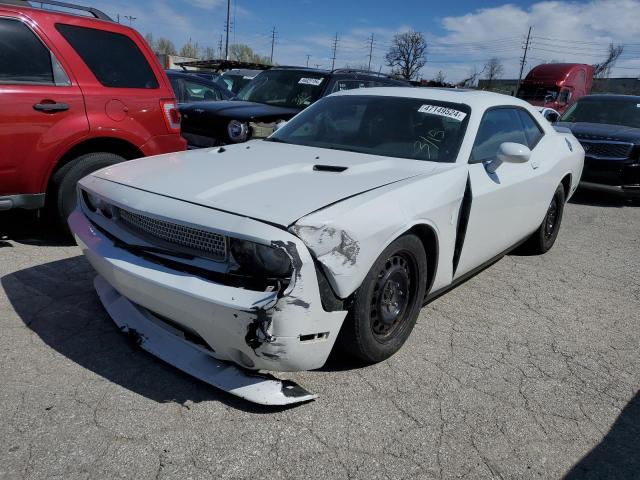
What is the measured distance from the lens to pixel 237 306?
212cm

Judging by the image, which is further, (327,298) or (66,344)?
(66,344)

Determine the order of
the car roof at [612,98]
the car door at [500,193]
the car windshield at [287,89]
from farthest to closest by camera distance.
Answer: the car roof at [612,98] → the car windshield at [287,89] → the car door at [500,193]

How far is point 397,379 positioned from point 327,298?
0.81 meters

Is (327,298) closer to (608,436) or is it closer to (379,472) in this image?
(379,472)

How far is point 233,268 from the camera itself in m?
2.25

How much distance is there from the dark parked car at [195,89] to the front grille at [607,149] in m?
5.87

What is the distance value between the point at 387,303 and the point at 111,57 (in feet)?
11.1

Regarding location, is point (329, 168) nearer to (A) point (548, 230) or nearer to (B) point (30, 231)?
(A) point (548, 230)

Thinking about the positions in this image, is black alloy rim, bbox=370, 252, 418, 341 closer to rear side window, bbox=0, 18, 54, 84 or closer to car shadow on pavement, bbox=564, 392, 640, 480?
car shadow on pavement, bbox=564, 392, 640, 480

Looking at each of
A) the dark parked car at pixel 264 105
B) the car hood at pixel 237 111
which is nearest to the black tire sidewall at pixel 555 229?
the dark parked car at pixel 264 105

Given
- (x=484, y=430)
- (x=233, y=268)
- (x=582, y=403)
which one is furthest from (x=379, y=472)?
(x=582, y=403)

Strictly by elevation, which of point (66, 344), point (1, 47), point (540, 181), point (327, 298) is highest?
point (1, 47)

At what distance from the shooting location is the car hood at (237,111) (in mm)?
6070

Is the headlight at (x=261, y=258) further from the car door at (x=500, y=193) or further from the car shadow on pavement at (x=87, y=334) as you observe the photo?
the car door at (x=500, y=193)
